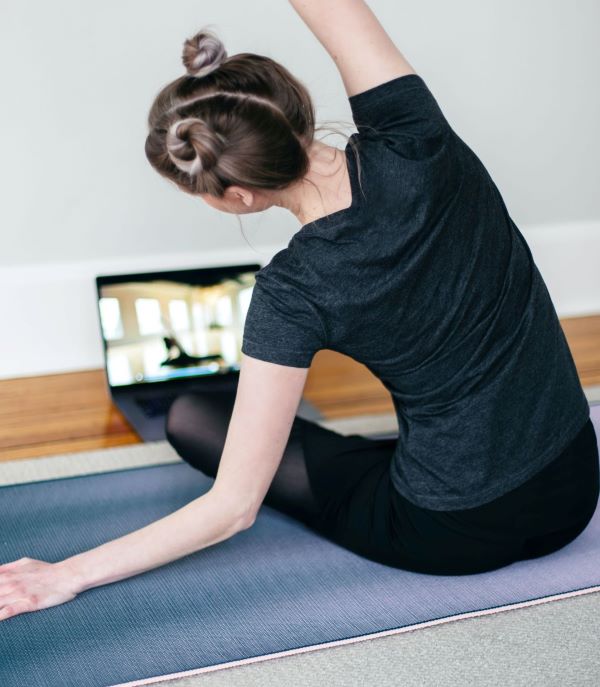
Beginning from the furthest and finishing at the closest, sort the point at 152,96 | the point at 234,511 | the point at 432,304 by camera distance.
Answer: the point at 152,96 → the point at 234,511 → the point at 432,304

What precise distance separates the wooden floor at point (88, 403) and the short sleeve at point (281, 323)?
3.62 feet

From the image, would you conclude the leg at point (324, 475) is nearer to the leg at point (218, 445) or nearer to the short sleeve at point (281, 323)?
the leg at point (218, 445)

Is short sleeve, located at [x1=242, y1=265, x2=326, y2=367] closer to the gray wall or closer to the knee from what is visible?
the knee

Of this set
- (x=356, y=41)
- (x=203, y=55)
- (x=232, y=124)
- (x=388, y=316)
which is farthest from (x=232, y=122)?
(x=388, y=316)

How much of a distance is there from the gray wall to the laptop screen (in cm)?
27

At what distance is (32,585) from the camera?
1463mm

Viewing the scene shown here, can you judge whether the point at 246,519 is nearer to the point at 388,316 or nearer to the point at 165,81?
the point at 388,316

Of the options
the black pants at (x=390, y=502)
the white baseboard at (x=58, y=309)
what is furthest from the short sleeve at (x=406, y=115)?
the white baseboard at (x=58, y=309)

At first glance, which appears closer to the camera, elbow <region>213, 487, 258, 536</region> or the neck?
the neck

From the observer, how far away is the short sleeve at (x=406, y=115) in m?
1.24

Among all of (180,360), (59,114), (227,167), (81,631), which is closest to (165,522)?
(81,631)

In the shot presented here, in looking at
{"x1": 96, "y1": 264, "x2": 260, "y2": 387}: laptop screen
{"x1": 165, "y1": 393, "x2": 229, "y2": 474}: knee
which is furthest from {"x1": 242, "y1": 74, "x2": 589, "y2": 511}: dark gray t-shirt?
{"x1": 96, "y1": 264, "x2": 260, "y2": 387}: laptop screen

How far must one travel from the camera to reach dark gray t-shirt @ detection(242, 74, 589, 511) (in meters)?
1.23

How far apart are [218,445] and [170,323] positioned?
2.88 feet
